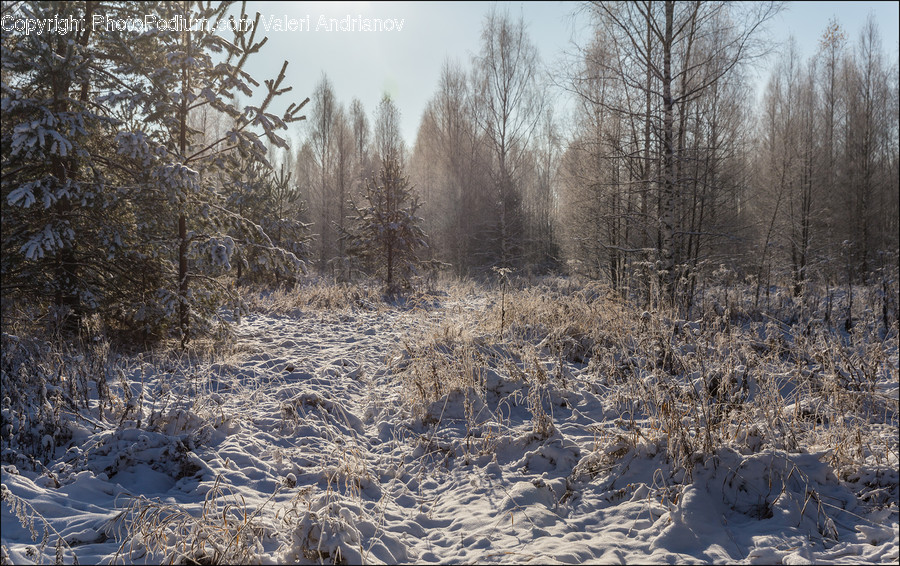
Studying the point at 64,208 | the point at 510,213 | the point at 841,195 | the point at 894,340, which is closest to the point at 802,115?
the point at 841,195

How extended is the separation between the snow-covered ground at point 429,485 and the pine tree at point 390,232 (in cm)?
888

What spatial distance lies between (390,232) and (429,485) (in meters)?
10.8

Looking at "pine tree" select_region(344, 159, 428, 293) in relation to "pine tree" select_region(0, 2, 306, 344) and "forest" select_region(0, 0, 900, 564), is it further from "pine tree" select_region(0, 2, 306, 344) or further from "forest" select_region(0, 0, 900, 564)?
"pine tree" select_region(0, 2, 306, 344)

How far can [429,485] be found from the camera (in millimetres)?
3221

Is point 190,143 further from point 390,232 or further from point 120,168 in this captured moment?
point 390,232

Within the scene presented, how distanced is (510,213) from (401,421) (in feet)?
63.4

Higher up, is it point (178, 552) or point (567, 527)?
point (178, 552)

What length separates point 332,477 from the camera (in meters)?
2.91

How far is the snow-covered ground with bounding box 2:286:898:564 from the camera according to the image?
2.18m

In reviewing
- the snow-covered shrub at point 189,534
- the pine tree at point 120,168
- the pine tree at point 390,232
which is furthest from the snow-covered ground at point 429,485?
the pine tree at point 390,232

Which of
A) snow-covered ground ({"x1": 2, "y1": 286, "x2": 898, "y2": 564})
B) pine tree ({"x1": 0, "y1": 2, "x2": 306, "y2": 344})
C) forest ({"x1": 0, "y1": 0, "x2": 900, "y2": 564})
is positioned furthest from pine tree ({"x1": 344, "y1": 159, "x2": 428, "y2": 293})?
snow-covered ground ({"x1": 2, "y1": 286, "x2": 898, "y2": 564})

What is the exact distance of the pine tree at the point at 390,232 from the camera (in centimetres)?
1347

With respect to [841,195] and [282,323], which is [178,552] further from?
[841,195]

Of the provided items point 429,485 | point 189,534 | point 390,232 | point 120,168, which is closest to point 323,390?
point 429,485
